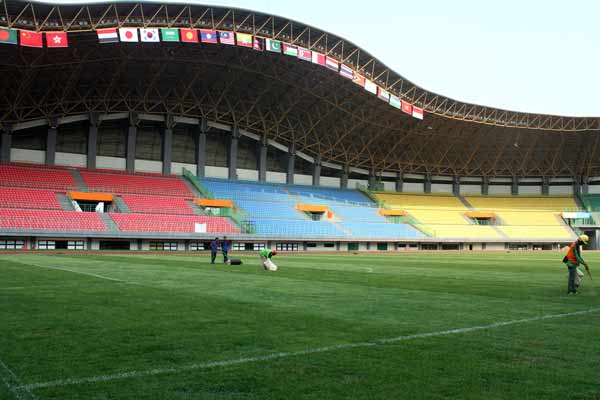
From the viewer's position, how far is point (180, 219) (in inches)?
2056

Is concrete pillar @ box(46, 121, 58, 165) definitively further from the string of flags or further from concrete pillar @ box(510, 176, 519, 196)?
concrete pillar @ box(510, 176, 519, 196)

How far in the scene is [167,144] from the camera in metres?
61.8

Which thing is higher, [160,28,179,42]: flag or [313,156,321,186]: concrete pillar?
[160,28,179,42]: flag

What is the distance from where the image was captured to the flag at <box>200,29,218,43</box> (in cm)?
4422

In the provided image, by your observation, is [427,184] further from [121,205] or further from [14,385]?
[14,385]

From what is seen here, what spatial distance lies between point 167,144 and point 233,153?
8348 mm

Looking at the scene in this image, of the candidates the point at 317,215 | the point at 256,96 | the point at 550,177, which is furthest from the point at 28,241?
the point at 550,177

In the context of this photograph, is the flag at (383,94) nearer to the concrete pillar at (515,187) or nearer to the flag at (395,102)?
the flag at (395,102)

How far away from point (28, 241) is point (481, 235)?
54057 millimetres

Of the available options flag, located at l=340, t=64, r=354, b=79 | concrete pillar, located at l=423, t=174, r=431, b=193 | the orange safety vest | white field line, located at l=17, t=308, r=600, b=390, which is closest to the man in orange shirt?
the orange safety vest

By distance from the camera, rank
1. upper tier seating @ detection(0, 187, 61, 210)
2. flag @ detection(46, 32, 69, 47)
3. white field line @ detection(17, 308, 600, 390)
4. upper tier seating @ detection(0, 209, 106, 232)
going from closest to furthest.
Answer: white field line @ detection(17, 308, 600, 390) < flag @ detection(46, 32, 69, 47) < upper tier seating @ detection(0, 209, 106, 232) < upper tier seating @ detection(0, 187, 61, 210)

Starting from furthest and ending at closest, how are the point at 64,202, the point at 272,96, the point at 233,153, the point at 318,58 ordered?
the point at 233,153, the point at 272,96, the point at 64,202, the point at 318,58

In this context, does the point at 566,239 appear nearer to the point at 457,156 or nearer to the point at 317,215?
the point at 457,156

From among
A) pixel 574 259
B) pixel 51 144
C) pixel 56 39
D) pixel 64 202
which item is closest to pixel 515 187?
pixel 64 202
